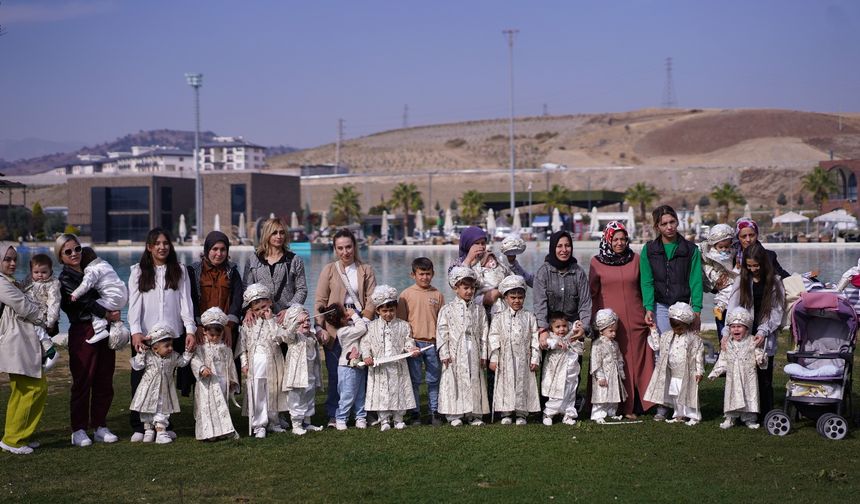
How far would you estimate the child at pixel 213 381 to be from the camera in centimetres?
759

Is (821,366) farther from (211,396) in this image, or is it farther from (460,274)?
(211,396)

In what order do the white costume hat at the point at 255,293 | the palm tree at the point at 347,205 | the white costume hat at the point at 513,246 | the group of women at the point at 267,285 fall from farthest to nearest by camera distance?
1. the palm tree at the point at 347,205
2. the white costume hat at the point at 513,246
3. the white costume hat at the point at 255,293
4. the group of women at the point at 267,285

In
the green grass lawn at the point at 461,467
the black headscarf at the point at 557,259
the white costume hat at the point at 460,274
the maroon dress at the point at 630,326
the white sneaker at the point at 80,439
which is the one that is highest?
the black headscarf at the point at 557,259

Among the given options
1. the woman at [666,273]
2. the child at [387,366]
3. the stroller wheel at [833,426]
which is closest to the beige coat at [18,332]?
the child at [387,366]

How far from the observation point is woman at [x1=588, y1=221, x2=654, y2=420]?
328 inches

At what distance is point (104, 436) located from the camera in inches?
303

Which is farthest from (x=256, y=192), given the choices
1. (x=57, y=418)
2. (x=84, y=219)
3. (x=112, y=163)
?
(x=112, y=163)

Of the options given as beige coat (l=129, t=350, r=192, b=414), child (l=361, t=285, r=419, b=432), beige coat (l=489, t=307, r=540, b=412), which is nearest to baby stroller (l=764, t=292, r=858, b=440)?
beige coat (l=489, t=307, r=540, b=412)

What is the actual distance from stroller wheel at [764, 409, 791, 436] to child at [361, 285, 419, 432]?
2.97m

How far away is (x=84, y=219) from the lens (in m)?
81.9

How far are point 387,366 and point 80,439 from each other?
260 cm

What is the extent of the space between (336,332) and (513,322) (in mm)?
1567

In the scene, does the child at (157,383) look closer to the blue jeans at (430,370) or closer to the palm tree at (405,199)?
the blue jeans at (430,370)

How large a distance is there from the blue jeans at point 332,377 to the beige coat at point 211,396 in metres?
0.94
